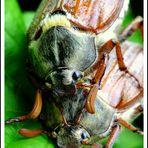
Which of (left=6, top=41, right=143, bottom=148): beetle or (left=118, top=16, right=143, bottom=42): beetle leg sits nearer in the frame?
(left=6, top=41, right=143, bottom=148): beetle

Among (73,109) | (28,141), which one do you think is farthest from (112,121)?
(28,141)

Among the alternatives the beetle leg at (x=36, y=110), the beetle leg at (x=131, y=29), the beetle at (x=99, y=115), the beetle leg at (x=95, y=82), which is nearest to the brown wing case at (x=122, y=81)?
the beetle at (x=99, y=115)

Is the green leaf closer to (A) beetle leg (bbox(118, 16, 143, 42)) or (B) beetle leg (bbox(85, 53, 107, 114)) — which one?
(B) beetle leg (bbox(85, 53, 107, 114))

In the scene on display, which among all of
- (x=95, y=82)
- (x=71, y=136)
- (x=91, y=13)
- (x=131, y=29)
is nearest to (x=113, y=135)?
(x=71, y=136)

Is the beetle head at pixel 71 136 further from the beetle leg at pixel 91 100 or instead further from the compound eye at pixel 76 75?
the compound eye at pixel 76 75

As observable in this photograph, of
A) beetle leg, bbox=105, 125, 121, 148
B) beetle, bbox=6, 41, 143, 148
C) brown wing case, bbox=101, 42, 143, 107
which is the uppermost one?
brown wing case, bbox=101, 42, 143, 107

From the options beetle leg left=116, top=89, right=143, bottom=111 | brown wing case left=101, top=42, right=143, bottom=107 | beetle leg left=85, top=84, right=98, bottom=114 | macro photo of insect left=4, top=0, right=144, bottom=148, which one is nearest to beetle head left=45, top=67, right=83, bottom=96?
macro photo of insect left=4, top=0, right=144, bottom=148

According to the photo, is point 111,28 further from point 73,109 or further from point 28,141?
point 28,141

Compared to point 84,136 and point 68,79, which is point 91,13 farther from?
point 84,136
